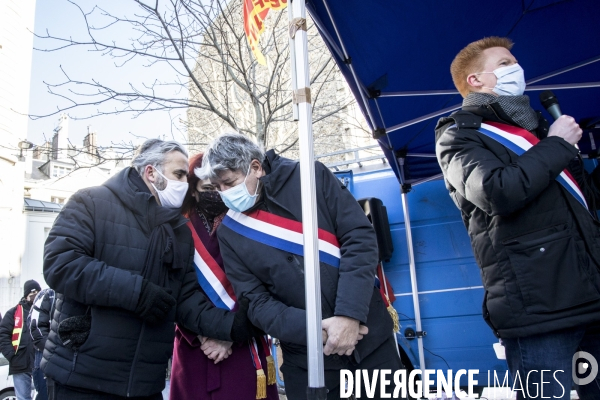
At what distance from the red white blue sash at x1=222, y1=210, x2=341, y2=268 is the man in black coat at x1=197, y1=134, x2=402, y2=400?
0.02 metres

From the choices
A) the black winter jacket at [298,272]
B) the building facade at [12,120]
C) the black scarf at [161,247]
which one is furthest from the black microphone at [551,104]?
the building facade at [12,120]

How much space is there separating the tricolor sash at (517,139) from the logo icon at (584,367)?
0.55m

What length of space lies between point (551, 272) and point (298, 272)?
986 mm

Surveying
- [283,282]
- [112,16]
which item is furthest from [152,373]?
[112,16]

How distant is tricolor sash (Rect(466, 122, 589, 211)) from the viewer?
1.64 metres

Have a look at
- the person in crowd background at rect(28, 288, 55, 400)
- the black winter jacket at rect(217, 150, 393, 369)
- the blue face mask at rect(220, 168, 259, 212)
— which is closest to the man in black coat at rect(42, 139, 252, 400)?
the black winter jacket at rect(217, 150, 393, 369)

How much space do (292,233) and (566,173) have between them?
1.15 m

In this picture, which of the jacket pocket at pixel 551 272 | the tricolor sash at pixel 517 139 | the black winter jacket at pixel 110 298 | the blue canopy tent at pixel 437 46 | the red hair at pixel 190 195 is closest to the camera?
the jacket pocket at pixel 551 272

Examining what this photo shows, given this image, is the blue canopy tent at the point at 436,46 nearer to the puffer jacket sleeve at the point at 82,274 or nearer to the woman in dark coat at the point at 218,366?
the woman in dark coat at the point at 218,366

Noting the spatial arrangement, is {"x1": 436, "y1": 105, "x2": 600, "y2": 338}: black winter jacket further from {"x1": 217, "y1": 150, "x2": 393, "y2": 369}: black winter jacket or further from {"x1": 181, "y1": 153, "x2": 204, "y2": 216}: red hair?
{"x1": 181, "y1": 153, "x2": 204, "y2": 216}: red hair

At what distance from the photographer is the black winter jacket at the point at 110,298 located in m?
1.87

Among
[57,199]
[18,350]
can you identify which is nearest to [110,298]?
[18,350]

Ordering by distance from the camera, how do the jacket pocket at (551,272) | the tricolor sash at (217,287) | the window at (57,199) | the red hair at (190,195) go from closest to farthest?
the jacket pocket at (551,272) → the tricolor sash at (217,287) → the red hair at (190,195) → the window at (57,199)

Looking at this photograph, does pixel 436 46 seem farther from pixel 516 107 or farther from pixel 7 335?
pixel 7 335
